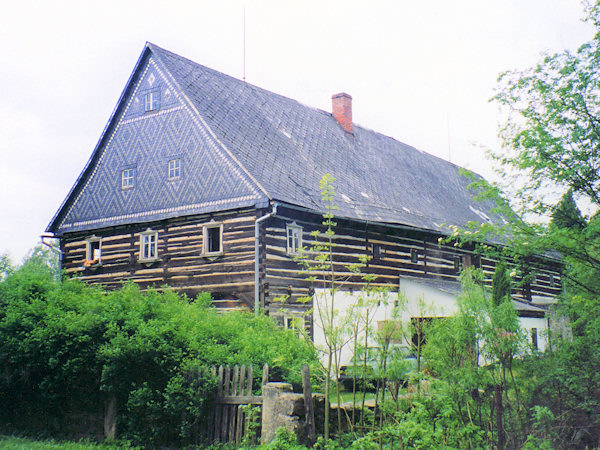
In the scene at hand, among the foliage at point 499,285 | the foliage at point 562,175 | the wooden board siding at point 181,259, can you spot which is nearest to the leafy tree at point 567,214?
the foliage at point 562,175

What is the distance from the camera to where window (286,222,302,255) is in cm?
1789

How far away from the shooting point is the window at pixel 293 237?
58.7ft

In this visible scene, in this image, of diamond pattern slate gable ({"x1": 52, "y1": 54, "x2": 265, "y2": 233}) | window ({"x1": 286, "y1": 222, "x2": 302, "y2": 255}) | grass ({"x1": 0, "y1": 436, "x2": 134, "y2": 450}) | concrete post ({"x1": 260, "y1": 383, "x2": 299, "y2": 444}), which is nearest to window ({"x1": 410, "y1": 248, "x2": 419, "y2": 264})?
window ({"x1": 286, "y1": 222, "x2": 302, "y2": 255})

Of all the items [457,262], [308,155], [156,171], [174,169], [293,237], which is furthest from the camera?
[457,262]

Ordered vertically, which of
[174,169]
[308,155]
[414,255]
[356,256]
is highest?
[308,155]

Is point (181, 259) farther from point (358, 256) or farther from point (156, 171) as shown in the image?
point (358, 256)

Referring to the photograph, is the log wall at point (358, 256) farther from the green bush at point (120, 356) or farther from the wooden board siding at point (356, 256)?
the green bush at point (120, 356)

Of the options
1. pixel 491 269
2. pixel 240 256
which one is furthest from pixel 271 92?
pixel 491 269

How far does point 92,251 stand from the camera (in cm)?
2141

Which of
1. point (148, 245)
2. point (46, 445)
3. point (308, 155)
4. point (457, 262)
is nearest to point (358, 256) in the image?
point (308, 155)

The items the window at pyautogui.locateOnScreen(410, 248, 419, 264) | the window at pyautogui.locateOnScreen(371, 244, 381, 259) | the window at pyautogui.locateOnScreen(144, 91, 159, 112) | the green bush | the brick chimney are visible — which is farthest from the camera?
the brick chimney

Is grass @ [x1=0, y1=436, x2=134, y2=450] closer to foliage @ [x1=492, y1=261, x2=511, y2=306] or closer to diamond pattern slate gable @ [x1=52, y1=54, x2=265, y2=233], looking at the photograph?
diamond pattern slate gable @ [x1=52, y1=54, x2=265, y2=233]

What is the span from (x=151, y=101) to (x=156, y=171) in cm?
247

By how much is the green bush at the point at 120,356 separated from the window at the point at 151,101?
968cm
